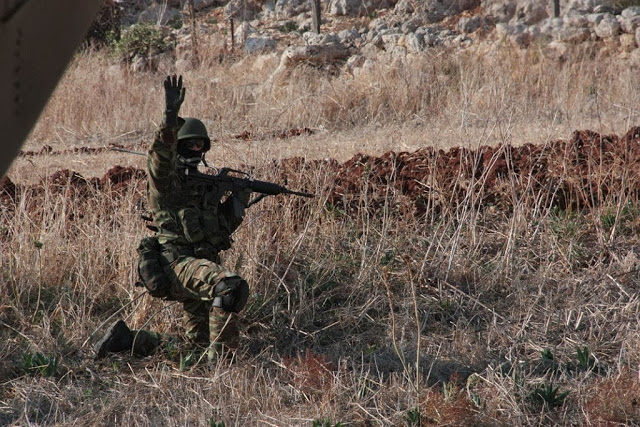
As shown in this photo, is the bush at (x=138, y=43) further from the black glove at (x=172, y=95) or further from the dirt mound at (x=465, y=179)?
the black glove at (x=172, y=95)

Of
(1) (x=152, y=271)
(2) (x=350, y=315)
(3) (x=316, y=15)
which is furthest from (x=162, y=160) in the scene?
(3) (x=316, y=15)

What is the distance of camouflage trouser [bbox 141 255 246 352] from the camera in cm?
413

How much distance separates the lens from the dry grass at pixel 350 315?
13.0 feet

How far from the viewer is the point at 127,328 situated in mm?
4504

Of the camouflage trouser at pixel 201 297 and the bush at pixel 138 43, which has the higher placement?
the bush at pixel 138 43

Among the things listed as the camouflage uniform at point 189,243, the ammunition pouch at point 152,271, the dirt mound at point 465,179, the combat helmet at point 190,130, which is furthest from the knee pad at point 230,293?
the dirt mound at point 465,179

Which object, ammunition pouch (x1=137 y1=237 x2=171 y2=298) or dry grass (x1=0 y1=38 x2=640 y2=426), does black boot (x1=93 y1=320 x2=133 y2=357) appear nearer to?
dry grass (x1=0 y1=38 x2=640 y2=426)

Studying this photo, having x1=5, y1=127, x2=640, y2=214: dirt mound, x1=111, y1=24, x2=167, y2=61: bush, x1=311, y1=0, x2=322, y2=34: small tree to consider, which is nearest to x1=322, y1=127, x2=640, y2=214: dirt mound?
x1=5, y1=127, x2=640, y2=214: dirt mound

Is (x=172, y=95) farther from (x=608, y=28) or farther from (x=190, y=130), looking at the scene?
(x=608, y=28)

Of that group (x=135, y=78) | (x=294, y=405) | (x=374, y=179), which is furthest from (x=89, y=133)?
(x=294, y=405)

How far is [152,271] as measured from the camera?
4.29 metres

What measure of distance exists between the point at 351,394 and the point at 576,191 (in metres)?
2.66

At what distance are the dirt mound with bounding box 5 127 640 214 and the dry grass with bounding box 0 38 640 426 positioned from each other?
0.08 m

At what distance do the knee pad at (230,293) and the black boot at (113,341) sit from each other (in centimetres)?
62
